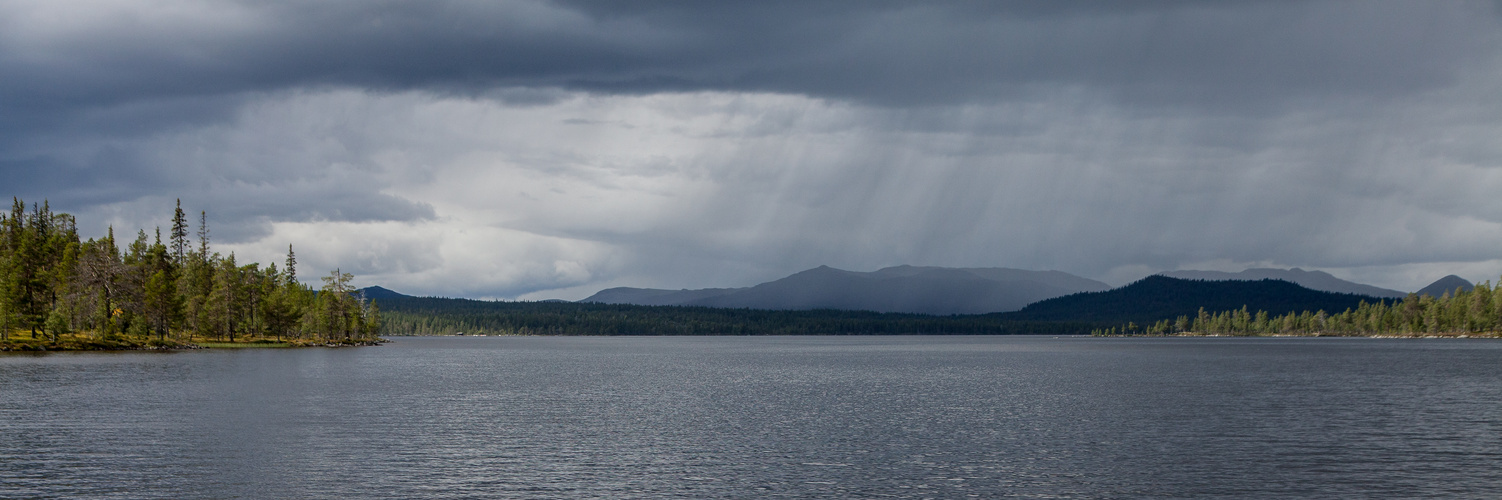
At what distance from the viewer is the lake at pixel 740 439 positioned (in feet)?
138

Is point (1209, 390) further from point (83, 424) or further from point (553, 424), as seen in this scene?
point (83, 424)

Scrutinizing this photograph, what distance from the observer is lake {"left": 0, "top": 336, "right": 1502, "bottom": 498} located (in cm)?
4197

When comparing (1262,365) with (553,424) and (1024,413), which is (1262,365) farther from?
(553,424)

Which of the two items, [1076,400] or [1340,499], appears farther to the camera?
[1076,400]

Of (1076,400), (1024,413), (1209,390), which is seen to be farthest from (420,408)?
(1209,390)

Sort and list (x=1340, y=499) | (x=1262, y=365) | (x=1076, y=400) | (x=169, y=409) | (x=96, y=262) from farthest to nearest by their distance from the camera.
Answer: (x=96, y=262), (x=1262, y=365), (x=1076, y=400), (x=169, y=409), (x=1340, y=499)

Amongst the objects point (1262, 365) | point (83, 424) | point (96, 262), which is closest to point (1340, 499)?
point (83, 424)

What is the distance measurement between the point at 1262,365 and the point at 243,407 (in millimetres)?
146984

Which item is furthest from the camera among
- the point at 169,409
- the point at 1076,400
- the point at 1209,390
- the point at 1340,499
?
the point at 1209,390

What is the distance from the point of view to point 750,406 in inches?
3174

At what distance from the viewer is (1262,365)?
524ft

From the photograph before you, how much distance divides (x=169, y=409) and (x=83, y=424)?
32.6 feet

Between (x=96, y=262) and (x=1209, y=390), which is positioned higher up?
(x=96, y=262)

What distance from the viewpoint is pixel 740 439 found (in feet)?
189
